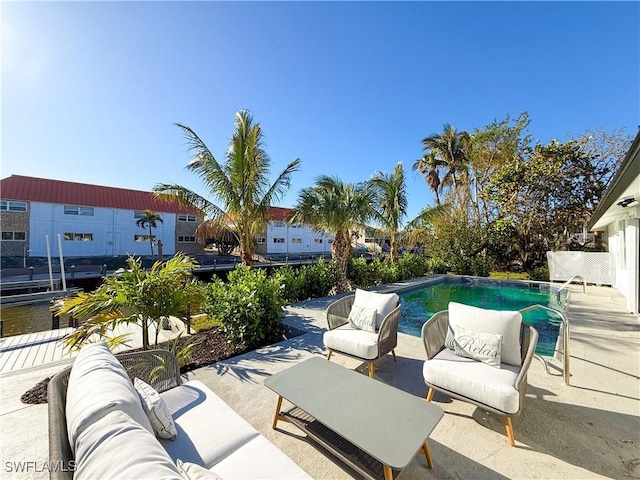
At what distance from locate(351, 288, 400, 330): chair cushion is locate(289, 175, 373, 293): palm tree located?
16.7ft

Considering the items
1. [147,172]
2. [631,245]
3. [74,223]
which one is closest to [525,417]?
[631,245]

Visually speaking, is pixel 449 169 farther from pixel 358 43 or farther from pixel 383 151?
pixel 358 43

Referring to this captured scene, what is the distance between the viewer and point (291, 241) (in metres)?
33.9

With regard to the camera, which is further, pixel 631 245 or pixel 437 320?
pixel 631 245

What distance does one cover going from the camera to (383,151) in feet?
51.7

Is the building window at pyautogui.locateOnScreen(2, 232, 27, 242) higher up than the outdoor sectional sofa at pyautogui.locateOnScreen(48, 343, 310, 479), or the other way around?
the building window at pyautogui.locateOnScreen(2, 232, 27, 242)

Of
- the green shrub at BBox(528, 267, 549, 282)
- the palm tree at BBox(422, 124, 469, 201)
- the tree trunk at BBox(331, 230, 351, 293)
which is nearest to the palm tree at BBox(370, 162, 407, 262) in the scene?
the tree trunk at BBox(331, 230, 351, 293)

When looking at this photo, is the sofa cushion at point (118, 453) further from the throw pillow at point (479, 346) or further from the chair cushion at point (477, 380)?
the throw pillow at point (479, 346)

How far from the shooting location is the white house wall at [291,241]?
32.4 m

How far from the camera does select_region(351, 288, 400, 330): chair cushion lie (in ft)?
13.4

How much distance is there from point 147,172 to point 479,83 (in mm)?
14428

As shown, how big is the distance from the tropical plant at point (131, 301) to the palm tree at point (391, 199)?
28.3 ft

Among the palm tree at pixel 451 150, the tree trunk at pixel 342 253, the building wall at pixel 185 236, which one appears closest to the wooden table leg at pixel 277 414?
the tree trunk at pixel 342 253

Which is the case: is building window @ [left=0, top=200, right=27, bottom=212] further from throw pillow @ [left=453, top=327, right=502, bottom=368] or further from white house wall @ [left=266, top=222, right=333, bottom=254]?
throw pillow @ [left=453, top=327, right=502, bottom=368]
